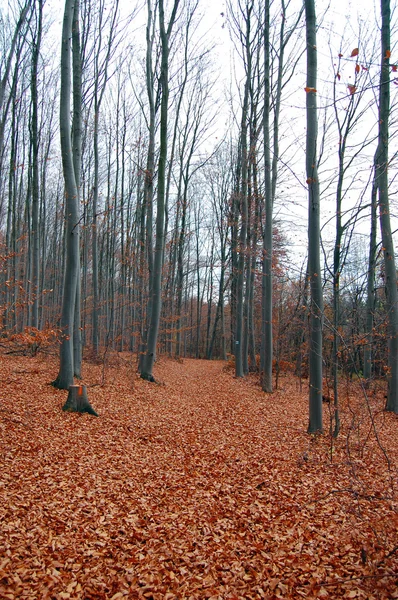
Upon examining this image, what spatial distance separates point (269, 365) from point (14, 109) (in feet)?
39.5

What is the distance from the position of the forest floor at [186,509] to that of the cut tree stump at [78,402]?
20 cm

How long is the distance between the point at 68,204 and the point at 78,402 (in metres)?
3.65

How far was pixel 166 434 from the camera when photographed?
596 centimetres

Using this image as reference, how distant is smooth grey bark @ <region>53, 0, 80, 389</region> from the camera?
7.26m

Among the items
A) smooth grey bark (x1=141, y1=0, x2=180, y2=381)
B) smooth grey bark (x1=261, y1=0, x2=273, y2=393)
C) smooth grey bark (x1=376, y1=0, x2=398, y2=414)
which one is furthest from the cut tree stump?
smooth grey bark (x1=376, y1=0, x2=398, y2=414)

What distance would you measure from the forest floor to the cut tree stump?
0.66 feet

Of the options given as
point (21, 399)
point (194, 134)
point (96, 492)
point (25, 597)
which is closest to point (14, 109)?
point (194, 134)

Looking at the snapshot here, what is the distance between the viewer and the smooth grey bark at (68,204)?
7262 millimetres

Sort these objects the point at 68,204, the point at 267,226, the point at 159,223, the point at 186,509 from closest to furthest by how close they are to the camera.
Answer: the point at 186,509
the point at 68,204
the point at 267,226
the point at 159,223

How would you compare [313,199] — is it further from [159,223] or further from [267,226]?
[159,223]

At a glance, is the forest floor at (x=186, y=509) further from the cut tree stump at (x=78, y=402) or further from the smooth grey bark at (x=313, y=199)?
the smooth grey bark at (x=313, y=199)

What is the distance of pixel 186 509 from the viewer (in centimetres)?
372

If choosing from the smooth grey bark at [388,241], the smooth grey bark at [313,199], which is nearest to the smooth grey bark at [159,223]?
the smooth grey bark at [388,241]

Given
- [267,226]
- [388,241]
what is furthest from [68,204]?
[388,241]
